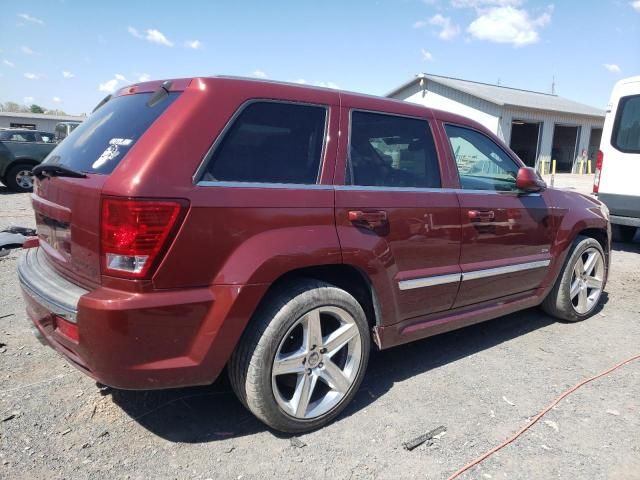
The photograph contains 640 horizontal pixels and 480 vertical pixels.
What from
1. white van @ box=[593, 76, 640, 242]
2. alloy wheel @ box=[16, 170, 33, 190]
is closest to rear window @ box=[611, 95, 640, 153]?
white van @ box=[593, 76, 640, 242]

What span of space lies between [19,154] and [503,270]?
1298 cm

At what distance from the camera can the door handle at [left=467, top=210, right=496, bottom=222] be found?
3430 mm

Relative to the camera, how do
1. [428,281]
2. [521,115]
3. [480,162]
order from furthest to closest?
[521,115] < [480,162] < [428,281]

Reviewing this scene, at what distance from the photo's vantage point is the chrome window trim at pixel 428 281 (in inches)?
121

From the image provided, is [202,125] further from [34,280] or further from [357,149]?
[34,280]

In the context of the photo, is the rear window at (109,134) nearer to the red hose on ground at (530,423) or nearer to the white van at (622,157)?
the red hose on ground at (530,423)

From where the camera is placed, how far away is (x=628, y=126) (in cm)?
761

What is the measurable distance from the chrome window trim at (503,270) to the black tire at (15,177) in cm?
1289

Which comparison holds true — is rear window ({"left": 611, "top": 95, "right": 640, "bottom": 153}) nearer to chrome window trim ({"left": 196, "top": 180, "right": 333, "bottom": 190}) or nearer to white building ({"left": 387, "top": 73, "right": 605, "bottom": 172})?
chrome window trim ({"left": 196, "top": 180, "right": 333, "bottom": 190})

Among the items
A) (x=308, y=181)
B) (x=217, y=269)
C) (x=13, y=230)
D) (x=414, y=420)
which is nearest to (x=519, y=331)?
(x=414, y=420)

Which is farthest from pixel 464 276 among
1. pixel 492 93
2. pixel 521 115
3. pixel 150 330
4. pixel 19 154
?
pixel 492 93

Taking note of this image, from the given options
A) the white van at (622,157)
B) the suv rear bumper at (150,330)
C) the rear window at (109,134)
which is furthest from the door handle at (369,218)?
the white van at (622,157)

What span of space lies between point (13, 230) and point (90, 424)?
18.3ft

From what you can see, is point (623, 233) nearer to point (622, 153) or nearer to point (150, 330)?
point (622, 153)
